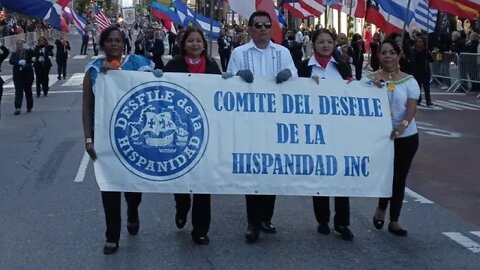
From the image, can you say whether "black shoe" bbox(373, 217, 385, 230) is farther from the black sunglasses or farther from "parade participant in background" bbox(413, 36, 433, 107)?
"parade participant in background" bbox(413, 36, 433, 107)

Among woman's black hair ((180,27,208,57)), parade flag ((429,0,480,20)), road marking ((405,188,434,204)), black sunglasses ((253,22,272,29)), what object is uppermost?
parade flag ((429,0,480,20))

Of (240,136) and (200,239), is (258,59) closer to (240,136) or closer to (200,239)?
(240,136)

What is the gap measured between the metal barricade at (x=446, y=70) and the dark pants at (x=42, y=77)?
10575 millimetres

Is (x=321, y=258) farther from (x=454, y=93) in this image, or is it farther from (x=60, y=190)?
(x=454, y=93)

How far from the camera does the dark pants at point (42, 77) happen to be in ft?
76.6

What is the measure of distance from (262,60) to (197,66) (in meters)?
0.54

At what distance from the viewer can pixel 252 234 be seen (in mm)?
7664

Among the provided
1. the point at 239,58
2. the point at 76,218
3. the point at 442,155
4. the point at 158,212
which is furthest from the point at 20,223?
the point at 442,155

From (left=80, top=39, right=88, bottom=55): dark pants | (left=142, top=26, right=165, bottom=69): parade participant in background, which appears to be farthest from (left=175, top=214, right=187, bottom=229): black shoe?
(left=80, top=39, right=88, bottom=55): dark pants

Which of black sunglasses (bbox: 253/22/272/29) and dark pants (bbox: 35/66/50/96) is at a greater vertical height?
black sunglasses (bbox: 253/22/272/29)

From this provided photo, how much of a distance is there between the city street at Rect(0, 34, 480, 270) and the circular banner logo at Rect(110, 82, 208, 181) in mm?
677

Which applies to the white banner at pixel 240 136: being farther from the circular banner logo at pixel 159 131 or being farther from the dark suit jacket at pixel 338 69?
the dark suit jacket at pixel 338 69

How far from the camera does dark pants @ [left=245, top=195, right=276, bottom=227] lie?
7.71 metres

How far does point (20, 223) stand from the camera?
28.0 ft
